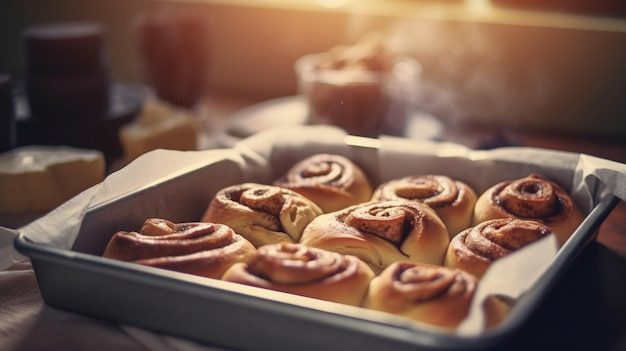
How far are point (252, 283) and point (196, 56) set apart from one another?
4.05 ft

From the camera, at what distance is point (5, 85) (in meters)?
1.38

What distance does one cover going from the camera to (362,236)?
1.04m

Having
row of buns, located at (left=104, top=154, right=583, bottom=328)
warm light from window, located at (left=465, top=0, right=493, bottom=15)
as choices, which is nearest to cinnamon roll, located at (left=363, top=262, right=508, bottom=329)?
row of buns, located at (left=104, top=154, right=583, bottom=328)

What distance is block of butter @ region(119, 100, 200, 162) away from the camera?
5.03ft

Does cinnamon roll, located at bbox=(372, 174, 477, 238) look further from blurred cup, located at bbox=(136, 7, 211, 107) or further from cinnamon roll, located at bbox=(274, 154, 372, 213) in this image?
blurred cup, located at bbox=(136, 7, 211, 107)

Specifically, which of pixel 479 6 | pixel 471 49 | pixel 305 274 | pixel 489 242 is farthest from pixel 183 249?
pixel 479 6

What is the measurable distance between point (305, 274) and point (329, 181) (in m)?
0.42

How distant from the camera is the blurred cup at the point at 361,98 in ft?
5.41

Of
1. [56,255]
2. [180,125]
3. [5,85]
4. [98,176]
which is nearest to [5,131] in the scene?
[5,85]

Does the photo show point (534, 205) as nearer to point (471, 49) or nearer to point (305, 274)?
point (305, 274)

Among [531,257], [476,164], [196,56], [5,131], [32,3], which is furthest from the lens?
[32,3]

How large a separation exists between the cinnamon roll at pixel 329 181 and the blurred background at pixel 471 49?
0.83 metres

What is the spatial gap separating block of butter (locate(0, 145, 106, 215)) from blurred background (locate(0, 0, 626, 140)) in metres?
0.77

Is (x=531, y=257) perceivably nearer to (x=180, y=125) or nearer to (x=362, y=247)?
(x=362, y=247)
